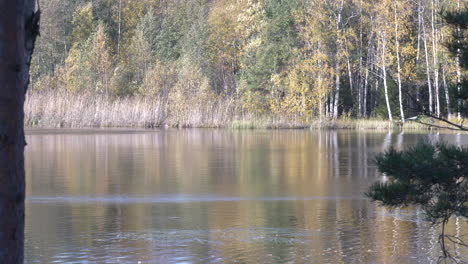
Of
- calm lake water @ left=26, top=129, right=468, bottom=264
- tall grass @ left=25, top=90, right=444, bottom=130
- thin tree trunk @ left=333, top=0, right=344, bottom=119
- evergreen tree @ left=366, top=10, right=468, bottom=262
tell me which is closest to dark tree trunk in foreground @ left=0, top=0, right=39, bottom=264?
evergreen tree @ left=366, top=10, right=468, bottom=262

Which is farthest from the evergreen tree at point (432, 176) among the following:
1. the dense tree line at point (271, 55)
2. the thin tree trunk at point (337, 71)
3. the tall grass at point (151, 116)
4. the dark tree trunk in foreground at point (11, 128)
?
the thin tree trunk at point (337, 71)

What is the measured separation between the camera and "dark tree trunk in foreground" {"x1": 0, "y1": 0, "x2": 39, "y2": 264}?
138 inches

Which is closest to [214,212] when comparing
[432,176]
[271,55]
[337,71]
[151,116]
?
[432,176]

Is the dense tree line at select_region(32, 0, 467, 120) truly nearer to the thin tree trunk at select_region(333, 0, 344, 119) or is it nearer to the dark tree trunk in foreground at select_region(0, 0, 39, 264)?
the thin tree trunk at select_region(333, 0, 344, 119)

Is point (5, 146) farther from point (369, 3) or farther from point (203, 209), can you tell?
point (369, 3)

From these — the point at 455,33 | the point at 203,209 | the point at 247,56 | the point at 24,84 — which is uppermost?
the point at 247,56

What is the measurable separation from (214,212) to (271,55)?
3552 cm

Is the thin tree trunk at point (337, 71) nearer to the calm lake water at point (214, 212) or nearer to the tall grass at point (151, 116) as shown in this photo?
the tall grass at point (151, 116)

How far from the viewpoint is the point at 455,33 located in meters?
6.73

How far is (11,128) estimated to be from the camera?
3555mm

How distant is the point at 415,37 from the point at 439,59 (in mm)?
4305

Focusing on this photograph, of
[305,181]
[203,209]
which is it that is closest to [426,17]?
[305,181]

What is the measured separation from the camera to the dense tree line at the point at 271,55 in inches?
1688

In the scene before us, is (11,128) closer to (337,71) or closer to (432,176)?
(432,176)
